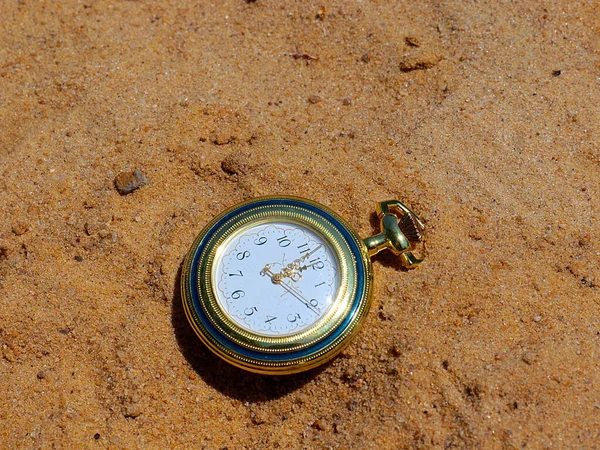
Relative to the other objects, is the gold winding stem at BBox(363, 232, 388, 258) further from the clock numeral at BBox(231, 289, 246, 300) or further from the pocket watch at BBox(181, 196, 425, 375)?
the clock numeral at BBox(231, 289, 246, 300)

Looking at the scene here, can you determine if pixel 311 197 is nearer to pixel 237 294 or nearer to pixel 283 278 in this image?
pixel 283 278

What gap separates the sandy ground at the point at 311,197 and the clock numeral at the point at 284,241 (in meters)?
0.37

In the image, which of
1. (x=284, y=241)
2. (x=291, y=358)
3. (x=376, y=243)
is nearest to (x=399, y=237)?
(x=376, y=243)

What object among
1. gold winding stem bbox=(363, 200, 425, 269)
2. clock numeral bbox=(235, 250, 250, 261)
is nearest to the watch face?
clock numeral bbox=(235, 250, 250, 261)

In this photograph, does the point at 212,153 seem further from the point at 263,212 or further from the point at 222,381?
the point at 222,381

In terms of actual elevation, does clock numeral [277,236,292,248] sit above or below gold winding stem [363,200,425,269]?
below

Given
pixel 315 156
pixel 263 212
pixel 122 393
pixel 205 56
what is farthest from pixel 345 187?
pixel 122 393

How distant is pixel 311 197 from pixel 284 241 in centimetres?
37

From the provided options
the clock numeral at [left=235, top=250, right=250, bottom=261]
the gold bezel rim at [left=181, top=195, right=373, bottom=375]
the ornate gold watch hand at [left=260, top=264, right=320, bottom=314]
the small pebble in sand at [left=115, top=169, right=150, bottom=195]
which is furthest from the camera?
the small pebble in sand at [left=115, top=169, right=150, bottom=195]

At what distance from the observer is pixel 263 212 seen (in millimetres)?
2867

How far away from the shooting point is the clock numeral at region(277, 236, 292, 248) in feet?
9.32

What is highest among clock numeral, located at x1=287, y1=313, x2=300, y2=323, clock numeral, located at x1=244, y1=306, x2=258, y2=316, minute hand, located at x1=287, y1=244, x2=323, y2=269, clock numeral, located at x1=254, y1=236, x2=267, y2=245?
minute hand, located at x1=287, y1=244, x2=323, y2=269

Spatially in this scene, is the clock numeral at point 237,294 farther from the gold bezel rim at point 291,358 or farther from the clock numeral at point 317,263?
the clock numeral at point 317,263

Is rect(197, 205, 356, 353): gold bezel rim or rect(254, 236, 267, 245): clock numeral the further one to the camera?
rect(254, 236, 267, 245): clock numeral
